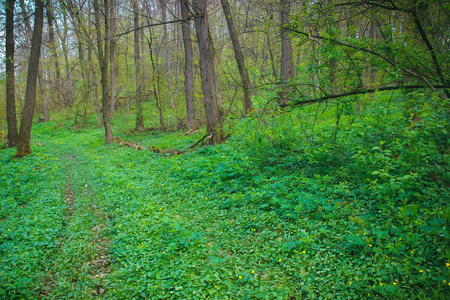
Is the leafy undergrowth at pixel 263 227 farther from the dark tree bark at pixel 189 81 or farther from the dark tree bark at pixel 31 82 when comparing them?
the dark tree bark at pixel 189 81

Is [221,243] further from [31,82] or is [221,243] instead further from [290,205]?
[31,82]

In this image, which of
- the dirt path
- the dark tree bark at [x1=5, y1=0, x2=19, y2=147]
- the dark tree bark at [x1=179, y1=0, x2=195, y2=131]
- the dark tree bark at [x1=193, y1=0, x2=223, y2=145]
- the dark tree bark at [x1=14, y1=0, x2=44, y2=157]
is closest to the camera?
the dirt path

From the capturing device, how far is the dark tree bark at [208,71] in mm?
9445

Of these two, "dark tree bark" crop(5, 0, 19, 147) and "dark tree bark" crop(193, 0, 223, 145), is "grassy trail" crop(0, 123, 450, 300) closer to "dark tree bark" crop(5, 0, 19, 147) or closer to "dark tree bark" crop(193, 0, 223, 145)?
"dark tree bark" crop(193, 0, 223, 145)

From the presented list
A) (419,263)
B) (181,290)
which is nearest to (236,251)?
(181,290)

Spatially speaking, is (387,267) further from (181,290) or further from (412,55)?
(412,55)

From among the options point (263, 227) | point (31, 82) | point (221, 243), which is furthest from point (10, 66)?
point (263, 227)

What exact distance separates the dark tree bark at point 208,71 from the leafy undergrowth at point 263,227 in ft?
9.62

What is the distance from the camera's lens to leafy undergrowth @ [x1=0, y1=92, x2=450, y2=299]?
10.4 ft

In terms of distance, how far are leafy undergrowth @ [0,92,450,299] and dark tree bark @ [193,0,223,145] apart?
9.62ft

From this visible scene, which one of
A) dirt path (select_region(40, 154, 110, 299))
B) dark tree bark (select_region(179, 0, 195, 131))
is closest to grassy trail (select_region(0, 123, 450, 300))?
dirt path (select_region(40, 154, 110, 299))

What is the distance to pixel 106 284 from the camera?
3652 mm

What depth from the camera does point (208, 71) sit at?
32.1 ft

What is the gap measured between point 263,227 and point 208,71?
22.8 feet
